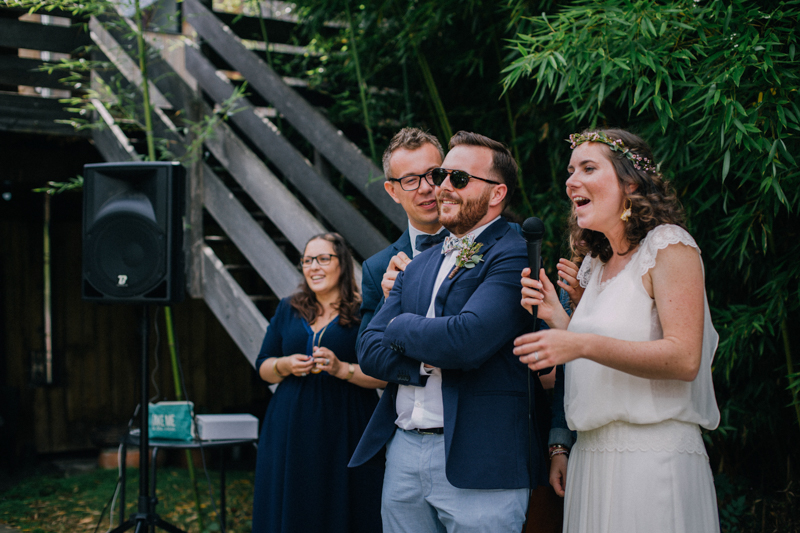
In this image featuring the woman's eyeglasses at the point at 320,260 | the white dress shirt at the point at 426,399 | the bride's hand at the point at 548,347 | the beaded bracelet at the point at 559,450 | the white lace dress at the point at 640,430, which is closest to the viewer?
the bride's hand at the point at 548,347

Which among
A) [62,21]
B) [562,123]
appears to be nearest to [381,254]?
[562,123]

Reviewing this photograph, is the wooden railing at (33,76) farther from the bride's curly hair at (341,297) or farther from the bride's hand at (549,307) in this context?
the bride's hand at (549,307)

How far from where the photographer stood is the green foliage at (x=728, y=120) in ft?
6.91

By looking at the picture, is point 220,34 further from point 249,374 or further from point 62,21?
point 249,374

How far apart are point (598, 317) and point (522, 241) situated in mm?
250

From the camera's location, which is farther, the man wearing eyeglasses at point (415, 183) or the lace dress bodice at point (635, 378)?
the man wearing eyeglasses at point (415, 183)

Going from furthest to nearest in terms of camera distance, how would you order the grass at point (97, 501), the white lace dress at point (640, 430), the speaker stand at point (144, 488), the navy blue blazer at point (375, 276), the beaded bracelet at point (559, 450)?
the grass at point (97, 501)
the speaker stand at point (144, 488)
the navy blue blazer at point (375, 276)
the beaded bracelet at point (559, 450)
the white lace dress at point (640, 430)

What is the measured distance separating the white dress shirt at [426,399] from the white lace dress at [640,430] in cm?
32

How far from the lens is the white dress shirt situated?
1.57 meters

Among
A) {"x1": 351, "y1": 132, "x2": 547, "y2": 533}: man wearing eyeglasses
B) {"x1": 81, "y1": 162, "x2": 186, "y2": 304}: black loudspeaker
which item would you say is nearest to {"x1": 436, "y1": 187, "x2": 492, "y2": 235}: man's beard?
{"x1": 351, "y1": 132, "x2": 547, "y2": 533}: man wearing eyeglasses

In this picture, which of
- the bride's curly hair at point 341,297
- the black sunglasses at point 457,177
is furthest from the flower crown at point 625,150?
the bride's curly hair at point 341,297

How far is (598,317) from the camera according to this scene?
5.04ft

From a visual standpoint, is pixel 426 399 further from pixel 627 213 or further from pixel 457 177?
pixel 627 213

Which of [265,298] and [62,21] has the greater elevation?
[62,21]
